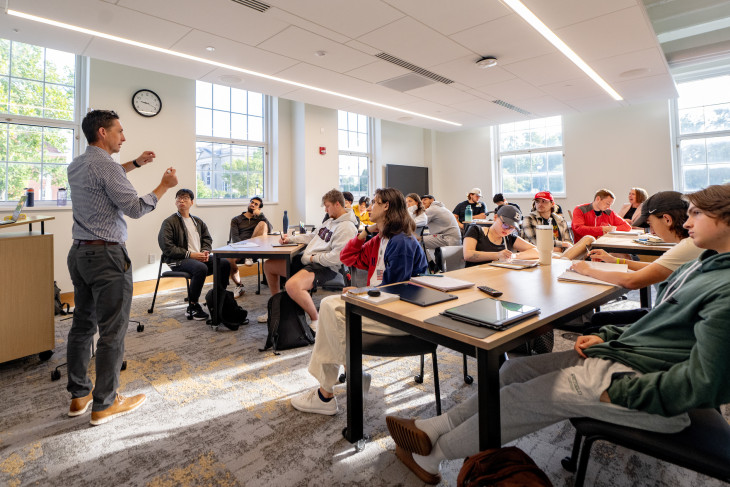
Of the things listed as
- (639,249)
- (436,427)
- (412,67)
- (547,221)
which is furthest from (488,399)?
(412,67)

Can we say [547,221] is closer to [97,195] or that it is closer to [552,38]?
[552,38]

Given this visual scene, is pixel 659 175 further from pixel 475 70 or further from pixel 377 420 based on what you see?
pixel 377 420

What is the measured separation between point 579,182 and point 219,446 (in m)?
7.90

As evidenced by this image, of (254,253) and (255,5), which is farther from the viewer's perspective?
(254,253)

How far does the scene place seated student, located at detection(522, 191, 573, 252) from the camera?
372cm

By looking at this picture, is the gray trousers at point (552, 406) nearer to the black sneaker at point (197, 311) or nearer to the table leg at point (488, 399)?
the table leg at point (488, 399)

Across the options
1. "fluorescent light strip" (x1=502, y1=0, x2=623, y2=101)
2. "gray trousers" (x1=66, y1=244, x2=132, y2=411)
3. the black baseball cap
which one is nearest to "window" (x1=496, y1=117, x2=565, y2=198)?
"fluorescent light strip" (x1=502, y1=0, x2=623, y2=101)

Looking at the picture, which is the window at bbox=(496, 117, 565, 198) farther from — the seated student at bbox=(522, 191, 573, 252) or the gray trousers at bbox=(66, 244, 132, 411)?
the gray trousers at bbox=(66, 244, 132, 411)

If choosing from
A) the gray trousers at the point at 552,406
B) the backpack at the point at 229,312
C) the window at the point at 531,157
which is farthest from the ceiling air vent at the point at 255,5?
the window at the point at 531,157

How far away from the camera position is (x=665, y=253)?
1.53 metres

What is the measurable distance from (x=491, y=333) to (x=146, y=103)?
5612 mm

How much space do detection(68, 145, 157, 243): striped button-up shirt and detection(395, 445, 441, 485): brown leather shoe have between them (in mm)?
1690

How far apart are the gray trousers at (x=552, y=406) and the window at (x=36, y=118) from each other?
18.0ft

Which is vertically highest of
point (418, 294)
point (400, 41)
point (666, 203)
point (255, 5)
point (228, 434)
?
point (400, 41)
